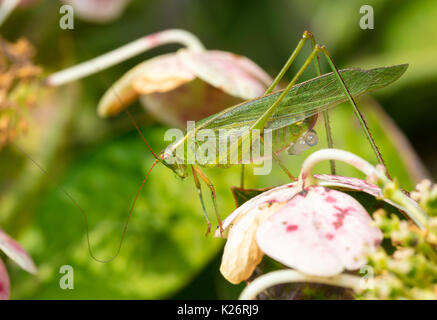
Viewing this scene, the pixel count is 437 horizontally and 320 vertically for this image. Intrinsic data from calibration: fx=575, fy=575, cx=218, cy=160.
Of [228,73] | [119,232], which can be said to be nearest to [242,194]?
[228,73]

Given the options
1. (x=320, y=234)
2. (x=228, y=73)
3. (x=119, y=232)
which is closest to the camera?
(x=320, y=234)

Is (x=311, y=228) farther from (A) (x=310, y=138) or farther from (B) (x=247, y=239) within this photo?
(A) (x=310, y=138)

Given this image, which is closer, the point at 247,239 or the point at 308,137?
the point at 247,239

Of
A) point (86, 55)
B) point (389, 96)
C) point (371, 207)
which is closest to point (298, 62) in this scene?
point (389, 96)

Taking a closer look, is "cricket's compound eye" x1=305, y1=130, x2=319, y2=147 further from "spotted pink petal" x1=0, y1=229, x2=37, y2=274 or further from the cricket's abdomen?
"spotted pink petal" x1=0, y1=229, x2=37, y2=274

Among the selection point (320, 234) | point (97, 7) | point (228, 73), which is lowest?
point (320, 234)
